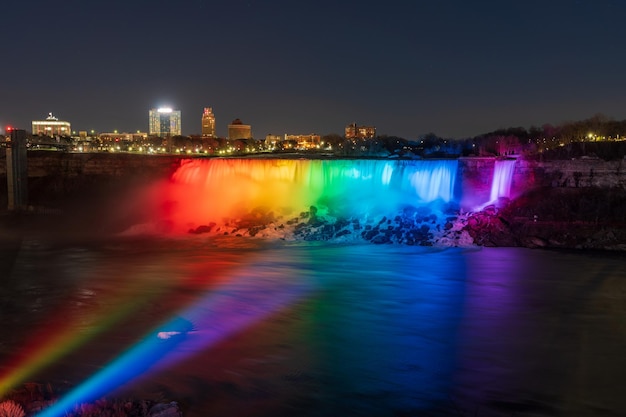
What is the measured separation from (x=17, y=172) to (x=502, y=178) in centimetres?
3089

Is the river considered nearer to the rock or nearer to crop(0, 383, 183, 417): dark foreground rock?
the rock

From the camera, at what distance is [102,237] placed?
3036cm

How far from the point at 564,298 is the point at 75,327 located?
44.6ft

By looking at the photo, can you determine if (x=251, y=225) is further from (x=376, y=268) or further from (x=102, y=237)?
(x=376, y=268)

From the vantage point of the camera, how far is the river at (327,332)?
9547mm

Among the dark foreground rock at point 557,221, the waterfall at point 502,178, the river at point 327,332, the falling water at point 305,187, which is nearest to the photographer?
the river at point 327,332

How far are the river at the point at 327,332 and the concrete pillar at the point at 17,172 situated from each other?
16249mm

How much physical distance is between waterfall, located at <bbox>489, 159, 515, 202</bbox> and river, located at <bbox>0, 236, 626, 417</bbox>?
721 centimetres

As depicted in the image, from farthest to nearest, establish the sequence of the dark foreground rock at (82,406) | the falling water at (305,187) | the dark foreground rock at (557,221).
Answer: the falling water at (305,187)
the dark foreground rock at (557,221)
the dark foreground rock at (82,406)

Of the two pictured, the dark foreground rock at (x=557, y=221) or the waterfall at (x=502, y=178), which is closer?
the dark foreground rock at (x=557, y=221)

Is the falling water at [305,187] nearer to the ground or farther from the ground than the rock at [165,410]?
farther from the ground

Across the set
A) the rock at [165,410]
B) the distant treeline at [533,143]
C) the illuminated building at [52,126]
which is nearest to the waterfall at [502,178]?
the distant treeline at [533,143]

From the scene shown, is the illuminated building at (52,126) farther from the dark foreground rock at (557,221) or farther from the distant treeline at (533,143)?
the dark foreground rock at (557,221)

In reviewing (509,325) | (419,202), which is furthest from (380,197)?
(509,325)
